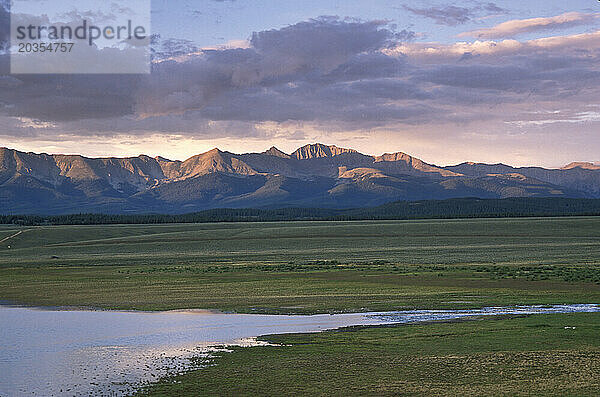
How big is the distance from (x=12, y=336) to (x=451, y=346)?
2009 cm

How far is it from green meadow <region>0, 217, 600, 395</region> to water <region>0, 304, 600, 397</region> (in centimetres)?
208

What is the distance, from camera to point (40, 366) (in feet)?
77.4

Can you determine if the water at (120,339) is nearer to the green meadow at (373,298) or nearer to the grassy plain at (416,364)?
the grassy plain at (416,364)

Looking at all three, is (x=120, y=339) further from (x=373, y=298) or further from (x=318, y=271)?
(x=318, y=271)

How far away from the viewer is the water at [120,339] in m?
21.4

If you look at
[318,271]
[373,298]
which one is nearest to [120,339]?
[373,298]

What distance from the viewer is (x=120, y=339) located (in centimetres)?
2970

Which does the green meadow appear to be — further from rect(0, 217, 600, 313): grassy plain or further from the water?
the water

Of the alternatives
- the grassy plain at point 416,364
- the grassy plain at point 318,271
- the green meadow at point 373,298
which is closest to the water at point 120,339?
the grassy plain at point 416,364

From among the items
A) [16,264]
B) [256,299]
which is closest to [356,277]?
[256,299]

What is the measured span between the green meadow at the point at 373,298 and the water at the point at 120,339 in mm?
2077

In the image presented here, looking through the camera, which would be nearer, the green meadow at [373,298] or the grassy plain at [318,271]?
the green meadow at [373,298]

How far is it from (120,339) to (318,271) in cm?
4060

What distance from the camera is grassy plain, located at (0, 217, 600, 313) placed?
4422cm
